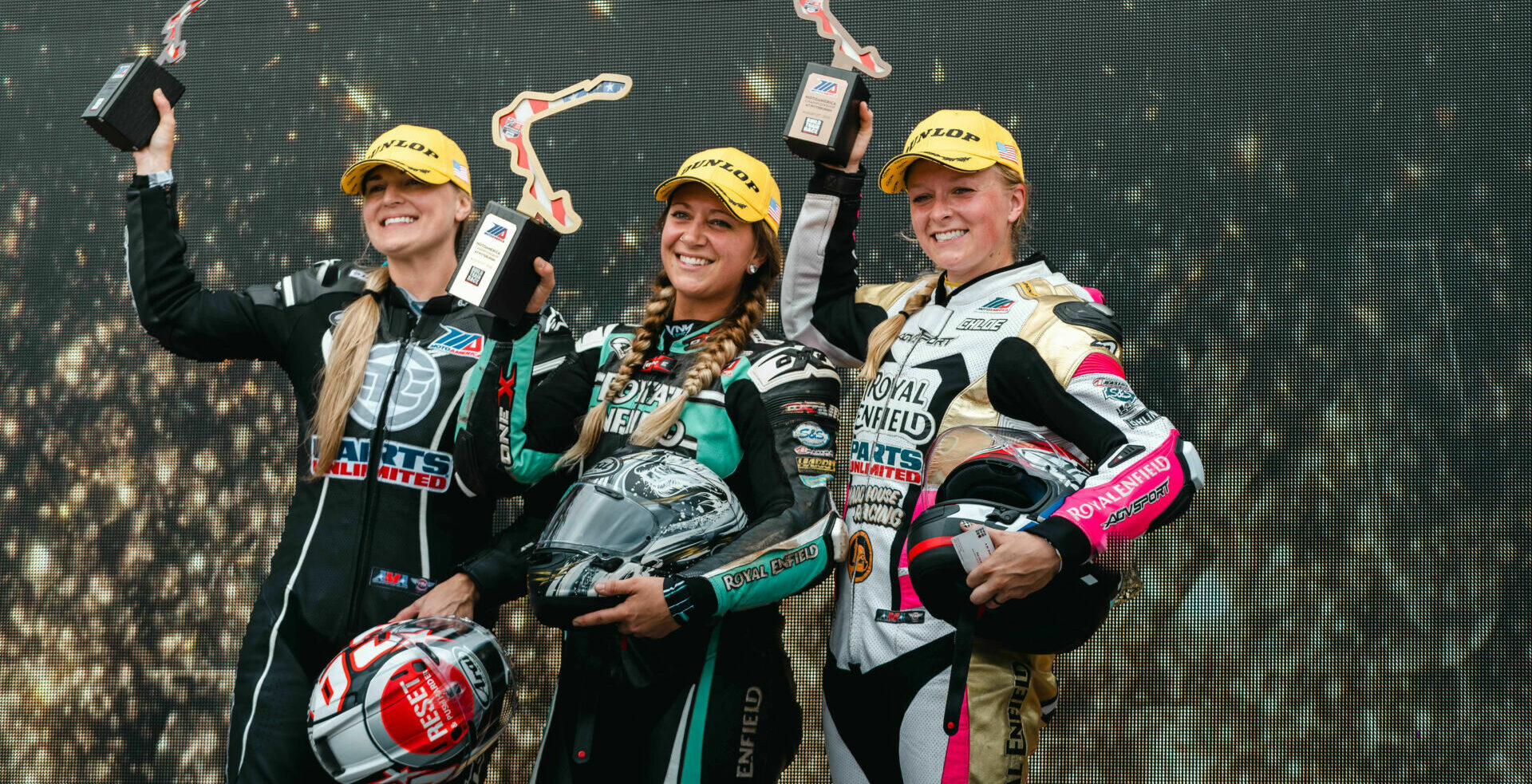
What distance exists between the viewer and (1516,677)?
8.66 ft

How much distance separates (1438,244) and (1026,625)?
1.63 meters

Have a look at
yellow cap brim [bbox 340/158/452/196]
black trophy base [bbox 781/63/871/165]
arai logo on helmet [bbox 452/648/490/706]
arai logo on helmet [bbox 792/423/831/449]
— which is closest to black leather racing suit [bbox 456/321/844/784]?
arai logo on helmet [bbox 792/423/831/449]

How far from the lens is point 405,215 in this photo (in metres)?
2.37

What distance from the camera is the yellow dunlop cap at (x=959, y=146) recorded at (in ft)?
6.49

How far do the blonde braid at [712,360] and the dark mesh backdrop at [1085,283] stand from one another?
3.13 ft

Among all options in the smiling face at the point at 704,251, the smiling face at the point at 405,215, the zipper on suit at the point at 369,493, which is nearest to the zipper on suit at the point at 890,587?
the smiling face at the point at 704,251

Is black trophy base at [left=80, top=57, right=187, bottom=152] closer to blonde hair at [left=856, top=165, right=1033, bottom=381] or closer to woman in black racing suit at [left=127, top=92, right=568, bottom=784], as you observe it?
woman in black racing suit at [left=127, top=92, right=568, bottom=784]

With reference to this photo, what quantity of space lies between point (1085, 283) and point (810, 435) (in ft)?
3.88

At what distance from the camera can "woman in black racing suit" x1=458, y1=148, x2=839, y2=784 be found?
5.95ft

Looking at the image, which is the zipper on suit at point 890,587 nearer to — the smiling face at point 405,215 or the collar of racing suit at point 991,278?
the collar of racing suit at point 991,278

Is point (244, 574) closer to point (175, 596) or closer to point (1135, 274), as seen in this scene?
point (175, 596)

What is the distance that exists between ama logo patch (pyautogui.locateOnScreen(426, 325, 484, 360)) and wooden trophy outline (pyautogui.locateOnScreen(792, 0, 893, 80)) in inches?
32.8

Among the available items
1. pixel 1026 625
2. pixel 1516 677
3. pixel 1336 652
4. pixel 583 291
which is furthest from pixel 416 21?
pixel 1516 677

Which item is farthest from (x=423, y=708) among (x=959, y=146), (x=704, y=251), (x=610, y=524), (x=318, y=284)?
(x=959, y=146)
